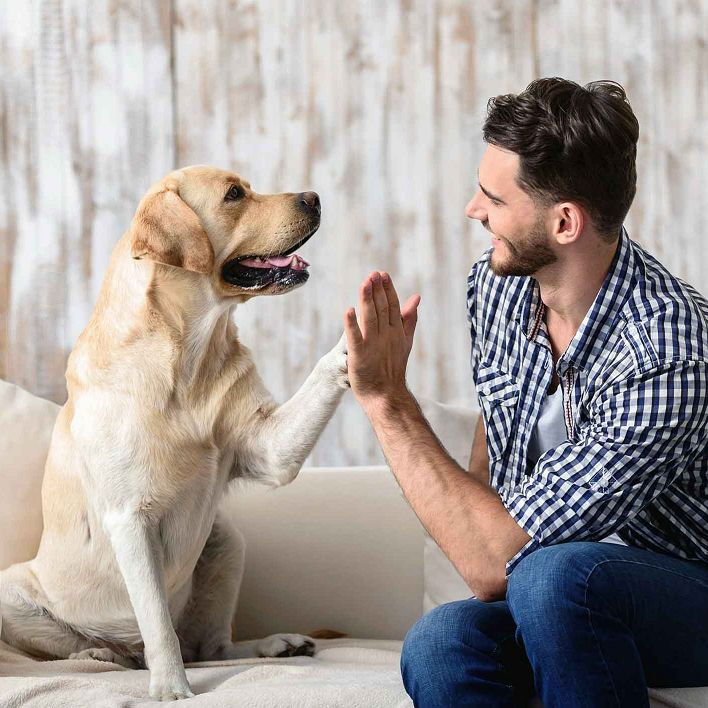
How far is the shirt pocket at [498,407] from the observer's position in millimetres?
1592

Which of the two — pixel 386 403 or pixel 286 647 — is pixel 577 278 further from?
pixel 286 647

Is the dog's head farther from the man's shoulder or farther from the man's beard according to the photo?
the man's shoulder

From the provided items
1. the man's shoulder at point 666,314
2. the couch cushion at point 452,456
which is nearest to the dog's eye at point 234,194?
the couch cushion at point 452,456

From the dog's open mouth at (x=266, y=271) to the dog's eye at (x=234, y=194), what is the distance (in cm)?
12

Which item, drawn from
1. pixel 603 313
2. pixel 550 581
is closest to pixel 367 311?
pixel 603 313

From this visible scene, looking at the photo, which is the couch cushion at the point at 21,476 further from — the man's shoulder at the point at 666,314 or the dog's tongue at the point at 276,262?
the man's shoulder at the point at 666,314

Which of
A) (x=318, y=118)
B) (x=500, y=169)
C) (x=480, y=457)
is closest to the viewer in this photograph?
(x=500, y=169)

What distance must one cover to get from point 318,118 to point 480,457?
55.4 inches

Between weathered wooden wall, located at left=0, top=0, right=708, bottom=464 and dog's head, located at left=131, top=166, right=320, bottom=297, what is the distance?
106 centimetres

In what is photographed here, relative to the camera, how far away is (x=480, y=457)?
1.81 m

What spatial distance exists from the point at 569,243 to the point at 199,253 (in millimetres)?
645

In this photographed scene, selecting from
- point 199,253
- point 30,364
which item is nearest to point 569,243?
point 199,253

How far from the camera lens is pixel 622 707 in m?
1.21

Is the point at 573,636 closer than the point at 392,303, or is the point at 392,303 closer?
the point at 573,636
